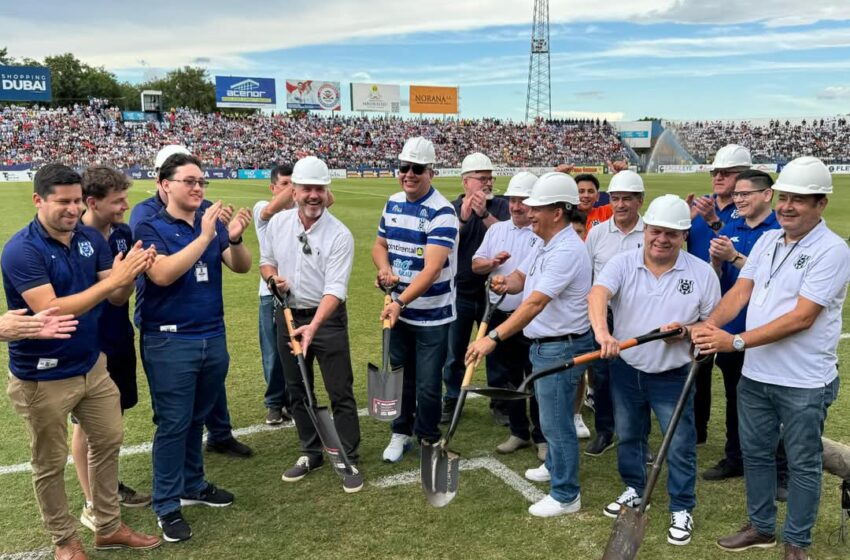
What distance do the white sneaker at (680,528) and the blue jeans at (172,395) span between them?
3.25 metres

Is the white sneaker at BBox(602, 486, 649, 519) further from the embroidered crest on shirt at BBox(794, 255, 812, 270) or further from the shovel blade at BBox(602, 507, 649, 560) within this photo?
the embroidered crest on shirt at BBox(794, 255, 812, 270)

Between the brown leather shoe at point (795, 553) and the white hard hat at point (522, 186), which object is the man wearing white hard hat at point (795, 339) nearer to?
the brown leather shoe at point (795, 553)

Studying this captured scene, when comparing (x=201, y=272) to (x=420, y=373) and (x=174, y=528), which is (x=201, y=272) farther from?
(x=420, y=373)

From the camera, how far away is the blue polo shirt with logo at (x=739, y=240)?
494cm

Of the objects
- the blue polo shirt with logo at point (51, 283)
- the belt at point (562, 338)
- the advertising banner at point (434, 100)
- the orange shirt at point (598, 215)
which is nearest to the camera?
the blue polo shirt with logo at point (51, 283)

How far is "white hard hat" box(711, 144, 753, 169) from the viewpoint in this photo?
18.5 feet

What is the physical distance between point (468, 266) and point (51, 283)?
3.69m

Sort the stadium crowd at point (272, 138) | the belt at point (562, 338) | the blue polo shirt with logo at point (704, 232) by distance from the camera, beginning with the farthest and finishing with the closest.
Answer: the stadium crowd at point (272, 138), the blue polo shirt with logo at point (704, 232), the belt at point (562, 338)

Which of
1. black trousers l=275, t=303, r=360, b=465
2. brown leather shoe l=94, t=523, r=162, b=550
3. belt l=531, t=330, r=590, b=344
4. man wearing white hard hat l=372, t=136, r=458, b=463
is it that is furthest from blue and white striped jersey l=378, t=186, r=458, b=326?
brown leather shoe l=94, t=523, r=162, b=550

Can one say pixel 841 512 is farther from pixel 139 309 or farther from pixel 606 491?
pixel 139 309

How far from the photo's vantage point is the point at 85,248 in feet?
13.0

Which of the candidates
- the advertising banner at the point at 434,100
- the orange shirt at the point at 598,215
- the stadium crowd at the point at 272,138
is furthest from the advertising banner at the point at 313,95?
the orange shirt at the point at 598,215

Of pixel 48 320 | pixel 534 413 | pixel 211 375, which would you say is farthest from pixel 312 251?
pixel 534 413

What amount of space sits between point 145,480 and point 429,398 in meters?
2.37
